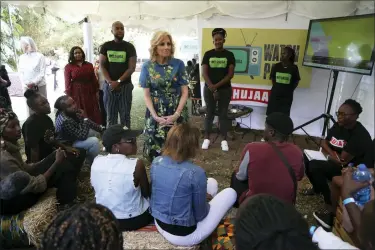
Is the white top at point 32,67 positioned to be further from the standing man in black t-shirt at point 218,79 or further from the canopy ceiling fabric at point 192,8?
the standing man in black t-shirt at point 218,79

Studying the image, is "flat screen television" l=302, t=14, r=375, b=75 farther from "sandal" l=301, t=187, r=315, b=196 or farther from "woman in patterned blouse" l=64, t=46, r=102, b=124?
"woman in patterned blouse" l=64, t=46, r=102, b=124

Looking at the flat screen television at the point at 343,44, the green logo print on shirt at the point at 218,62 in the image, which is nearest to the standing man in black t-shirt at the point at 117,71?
the green logo print on shirt at the point at 218,62

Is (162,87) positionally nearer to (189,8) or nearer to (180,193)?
(180,193)

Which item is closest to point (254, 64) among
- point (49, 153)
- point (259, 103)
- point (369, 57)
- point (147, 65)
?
point (259, 103)

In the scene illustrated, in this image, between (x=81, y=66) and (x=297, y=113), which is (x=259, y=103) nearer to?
(x=297, y=113)

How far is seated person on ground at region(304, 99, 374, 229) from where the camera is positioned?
2491mm

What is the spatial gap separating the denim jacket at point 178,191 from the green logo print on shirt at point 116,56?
247cm

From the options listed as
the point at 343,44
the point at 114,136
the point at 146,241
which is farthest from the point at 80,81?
the point at 343,44

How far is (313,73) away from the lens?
4.88m

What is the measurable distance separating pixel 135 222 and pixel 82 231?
3.75 ft

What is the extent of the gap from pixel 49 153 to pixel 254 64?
371 centimetres

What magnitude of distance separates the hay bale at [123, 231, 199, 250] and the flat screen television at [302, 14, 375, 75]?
2881mm

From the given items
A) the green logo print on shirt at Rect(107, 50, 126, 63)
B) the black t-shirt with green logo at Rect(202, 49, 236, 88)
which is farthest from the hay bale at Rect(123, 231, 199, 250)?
the black t-shirt with green logo at Rect(202, 49, 236, 88)

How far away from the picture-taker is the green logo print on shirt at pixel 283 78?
446 cm
